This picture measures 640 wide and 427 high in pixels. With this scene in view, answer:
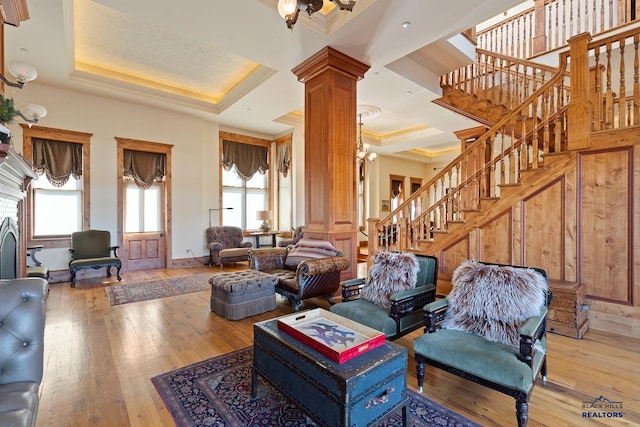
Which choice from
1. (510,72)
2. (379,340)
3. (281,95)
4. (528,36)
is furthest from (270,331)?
(528,36)

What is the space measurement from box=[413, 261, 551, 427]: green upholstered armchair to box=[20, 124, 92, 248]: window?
257 inches

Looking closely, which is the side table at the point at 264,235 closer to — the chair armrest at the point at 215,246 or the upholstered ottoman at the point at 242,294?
the chair armrest at the point at 215,246

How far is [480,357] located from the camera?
71.8 inches

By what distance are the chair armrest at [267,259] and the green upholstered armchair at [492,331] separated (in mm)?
2598

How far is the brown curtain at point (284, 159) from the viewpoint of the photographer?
7.93 m

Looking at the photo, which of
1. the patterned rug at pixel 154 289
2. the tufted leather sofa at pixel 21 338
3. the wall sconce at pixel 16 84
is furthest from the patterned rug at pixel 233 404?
the patterned rug at pixel 154 289

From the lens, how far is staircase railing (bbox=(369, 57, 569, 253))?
3828 millimetres

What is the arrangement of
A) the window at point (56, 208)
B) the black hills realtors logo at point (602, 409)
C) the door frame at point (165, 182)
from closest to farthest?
the black hills realtors logo at point (602, 409)
the window at point (56, 208)
the door frame at point (165, 182)

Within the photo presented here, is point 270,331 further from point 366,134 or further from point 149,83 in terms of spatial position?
point 366,134

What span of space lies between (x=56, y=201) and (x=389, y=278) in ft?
21.0

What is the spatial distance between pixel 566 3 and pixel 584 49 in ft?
11.6

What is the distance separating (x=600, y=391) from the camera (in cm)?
212

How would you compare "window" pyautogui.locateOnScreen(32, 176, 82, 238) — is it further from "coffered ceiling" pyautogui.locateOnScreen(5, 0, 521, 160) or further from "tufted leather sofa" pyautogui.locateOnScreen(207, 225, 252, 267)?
"tufted leather sofa" pyautogui.locateOnScreen(207, 225, 252, 267)

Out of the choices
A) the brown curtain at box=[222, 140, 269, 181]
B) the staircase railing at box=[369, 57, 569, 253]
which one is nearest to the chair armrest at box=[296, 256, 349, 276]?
the staircase railing at box=[369, 57, 569, 253]
